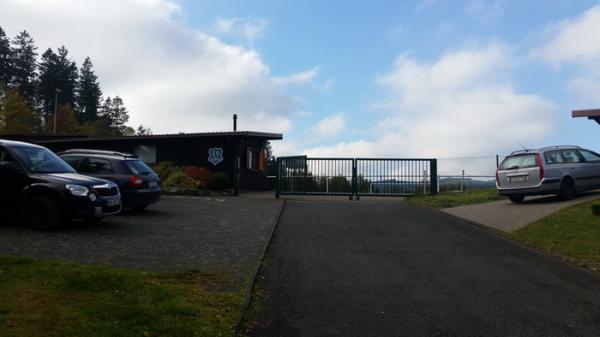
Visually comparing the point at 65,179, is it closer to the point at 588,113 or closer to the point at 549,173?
the point at 549,173

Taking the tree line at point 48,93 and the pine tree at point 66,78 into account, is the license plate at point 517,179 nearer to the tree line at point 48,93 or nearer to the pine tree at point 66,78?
the tree line at point 48,93

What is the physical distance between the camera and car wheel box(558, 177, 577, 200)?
16.1m

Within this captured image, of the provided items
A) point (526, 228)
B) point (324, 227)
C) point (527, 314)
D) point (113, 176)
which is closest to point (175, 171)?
point (113, 176)

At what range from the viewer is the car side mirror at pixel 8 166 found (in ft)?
35.3

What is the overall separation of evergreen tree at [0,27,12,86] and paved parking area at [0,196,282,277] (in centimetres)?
6045

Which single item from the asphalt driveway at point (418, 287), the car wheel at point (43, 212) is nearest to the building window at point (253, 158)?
the asphalt driveway at point (418, 287)

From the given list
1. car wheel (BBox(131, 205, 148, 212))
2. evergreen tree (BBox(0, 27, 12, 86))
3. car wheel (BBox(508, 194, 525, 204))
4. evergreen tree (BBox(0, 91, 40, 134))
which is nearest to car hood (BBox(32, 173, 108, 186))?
car wheel (BBox(131, 205, 148, 212))

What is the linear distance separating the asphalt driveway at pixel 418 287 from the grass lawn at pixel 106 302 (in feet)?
2.05

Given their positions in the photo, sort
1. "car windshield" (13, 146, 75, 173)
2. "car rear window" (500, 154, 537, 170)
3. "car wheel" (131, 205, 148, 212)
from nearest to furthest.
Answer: "car windshield" (13, 146, 75, 173)
"car wheel" (131, 205, 148, 212)
"car rear window" (500, 154, 537, 170)

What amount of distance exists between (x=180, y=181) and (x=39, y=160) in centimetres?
1230

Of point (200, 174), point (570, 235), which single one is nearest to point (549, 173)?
point (570, 235)

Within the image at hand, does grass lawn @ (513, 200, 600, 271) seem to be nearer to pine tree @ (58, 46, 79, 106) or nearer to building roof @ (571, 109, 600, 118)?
building roof @ (571, 109, 600, 118)

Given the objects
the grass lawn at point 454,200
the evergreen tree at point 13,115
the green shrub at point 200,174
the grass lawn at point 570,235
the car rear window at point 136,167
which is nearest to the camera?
the grass lawn at point 570,235

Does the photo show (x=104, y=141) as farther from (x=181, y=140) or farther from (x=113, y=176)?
(x=113, y=176)
